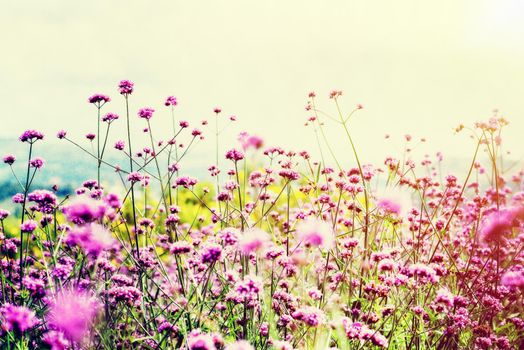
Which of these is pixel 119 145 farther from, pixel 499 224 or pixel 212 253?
pixel 499 224

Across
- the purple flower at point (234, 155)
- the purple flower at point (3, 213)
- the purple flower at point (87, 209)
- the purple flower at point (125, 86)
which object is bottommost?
the purple flower at point (87, 209)

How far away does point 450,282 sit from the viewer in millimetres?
4012

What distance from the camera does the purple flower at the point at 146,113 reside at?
3.49 m

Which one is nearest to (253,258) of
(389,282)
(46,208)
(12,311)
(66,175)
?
(389,282)

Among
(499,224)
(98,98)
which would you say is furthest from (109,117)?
(499,224)

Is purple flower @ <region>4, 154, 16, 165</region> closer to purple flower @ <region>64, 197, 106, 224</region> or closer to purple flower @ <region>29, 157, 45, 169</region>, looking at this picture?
purple flower @ <region>29, 157, 45, 169</region>

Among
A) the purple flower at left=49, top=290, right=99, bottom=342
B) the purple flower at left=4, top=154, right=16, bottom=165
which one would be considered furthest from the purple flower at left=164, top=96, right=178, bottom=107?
the purple flower at left=49, top=290, right=99, bottom=342

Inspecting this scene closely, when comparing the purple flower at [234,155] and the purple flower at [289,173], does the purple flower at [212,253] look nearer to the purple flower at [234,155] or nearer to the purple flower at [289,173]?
the purple flower at [289,173]

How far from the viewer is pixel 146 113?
11.5ft

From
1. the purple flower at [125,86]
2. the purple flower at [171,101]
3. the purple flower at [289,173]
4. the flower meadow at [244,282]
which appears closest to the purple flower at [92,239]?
the flower meadow at [244,282]

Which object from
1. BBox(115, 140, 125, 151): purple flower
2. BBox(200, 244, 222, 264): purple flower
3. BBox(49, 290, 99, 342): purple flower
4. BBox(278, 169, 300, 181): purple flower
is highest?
BBox(115, 140, 125, 151): purple flower

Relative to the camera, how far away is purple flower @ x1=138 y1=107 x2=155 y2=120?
3.49m

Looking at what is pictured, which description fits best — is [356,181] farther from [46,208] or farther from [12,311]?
[12,311]

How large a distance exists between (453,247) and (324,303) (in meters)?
1.99
